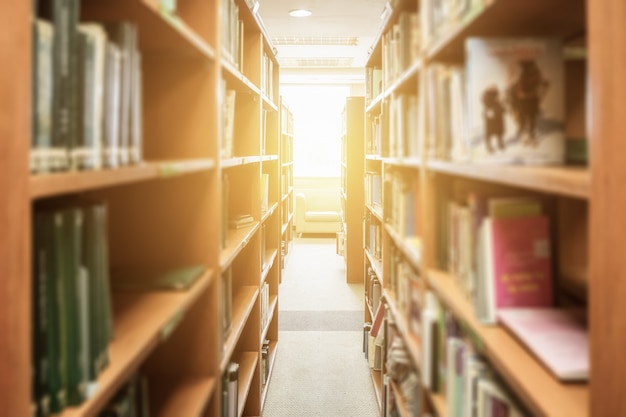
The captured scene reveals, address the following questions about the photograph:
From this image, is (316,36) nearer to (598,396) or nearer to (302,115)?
(302,115)

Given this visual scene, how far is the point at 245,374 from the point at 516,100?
1.96 metres

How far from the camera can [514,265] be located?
1.25 m

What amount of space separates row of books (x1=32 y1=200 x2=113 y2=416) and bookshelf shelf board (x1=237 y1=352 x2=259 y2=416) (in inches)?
62.4

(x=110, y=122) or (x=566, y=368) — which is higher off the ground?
(x=110, y=122)

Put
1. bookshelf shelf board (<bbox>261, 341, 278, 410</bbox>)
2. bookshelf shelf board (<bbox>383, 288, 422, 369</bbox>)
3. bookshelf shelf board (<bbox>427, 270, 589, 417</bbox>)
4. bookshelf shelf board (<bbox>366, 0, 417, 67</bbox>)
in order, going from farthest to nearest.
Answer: bookshelf shelf board (<bbox>261, 341, 278, 410</bbox>) → bookshelf shelf board (<bbox>366, 0, 417, 67</bbox>) → bookshelf shelf board (<bbox>383, 288, 422, 369</bbox>) → bookshelf shelf board (<bbox>427, 270, 589, 417</bbox>)

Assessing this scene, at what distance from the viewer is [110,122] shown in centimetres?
101

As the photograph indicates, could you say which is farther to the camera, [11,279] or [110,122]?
[110,122]

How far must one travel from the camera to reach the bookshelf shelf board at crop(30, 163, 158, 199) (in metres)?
0.67

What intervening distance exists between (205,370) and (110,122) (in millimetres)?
974

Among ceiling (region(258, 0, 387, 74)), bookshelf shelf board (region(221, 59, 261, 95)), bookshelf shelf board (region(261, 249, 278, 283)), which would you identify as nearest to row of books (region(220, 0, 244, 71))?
bookshelf shelf board (region(221, 59, 261, 95))

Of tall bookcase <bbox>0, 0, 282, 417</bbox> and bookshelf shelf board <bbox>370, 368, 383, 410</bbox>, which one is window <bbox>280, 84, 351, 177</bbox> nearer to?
bookshelf shelf board <bbox>370, 368, 383, 410</bbox>

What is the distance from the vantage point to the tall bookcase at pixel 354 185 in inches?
218

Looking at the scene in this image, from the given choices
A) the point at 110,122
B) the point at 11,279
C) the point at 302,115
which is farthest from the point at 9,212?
the point at 302,115

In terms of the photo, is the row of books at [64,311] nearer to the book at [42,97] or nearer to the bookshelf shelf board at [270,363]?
the book at [42,97]
